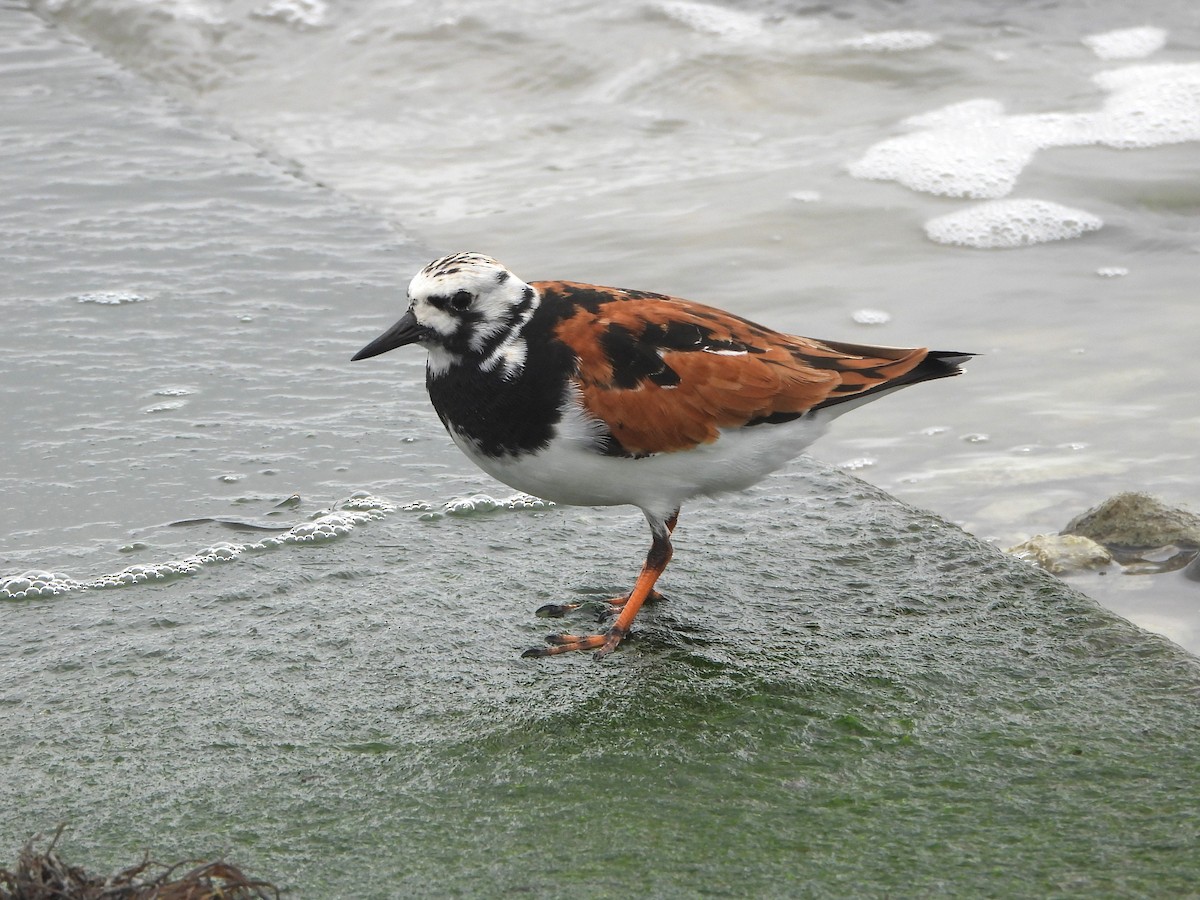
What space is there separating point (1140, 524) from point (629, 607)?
184 cm

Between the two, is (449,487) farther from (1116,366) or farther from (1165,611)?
(1116,366)

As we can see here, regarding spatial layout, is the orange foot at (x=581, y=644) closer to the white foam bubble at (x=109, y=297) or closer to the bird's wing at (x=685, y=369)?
the bird's wing at (x=685, y=369)

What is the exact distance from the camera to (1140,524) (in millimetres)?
4379

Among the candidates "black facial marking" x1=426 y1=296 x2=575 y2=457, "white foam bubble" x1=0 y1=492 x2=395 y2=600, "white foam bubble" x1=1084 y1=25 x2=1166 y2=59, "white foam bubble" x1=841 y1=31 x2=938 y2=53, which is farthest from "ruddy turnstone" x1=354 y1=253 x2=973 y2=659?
"white foam bubble" x1=1084 y1=25 x2=1166 y2=59

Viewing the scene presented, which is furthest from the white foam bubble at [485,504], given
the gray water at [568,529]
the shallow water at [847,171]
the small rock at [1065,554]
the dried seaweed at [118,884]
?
the dried seaweed at [118,884]

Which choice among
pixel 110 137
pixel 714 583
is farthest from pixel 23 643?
pixel 110 137

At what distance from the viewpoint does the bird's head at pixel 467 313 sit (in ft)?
11.9

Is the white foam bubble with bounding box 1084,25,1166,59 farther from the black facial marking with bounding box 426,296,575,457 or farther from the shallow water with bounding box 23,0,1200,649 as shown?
the black facial marking with bounding box 426,296,575,457

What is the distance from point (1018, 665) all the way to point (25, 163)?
6479 millimetres

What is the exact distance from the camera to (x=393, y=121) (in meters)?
9.73

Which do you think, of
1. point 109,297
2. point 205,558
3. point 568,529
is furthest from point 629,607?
point 109,297

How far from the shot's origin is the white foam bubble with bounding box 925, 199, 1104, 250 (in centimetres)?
740

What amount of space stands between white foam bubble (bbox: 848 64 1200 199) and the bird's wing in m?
4.65

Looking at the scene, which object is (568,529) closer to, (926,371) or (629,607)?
(629,607)
